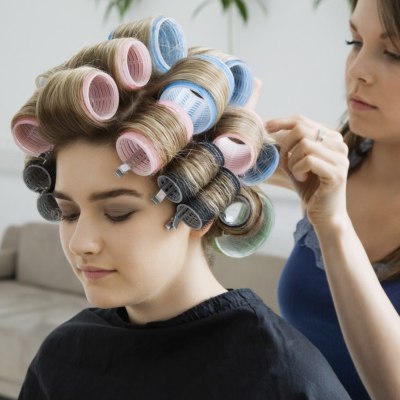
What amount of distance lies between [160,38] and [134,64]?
61 mm

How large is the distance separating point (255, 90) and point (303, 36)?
200 cm

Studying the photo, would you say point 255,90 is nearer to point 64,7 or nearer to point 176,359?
point 176,359

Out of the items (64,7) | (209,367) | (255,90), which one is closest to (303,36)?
(64,7)

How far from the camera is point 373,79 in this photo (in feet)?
3.77

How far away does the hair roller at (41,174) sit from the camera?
3.34ft

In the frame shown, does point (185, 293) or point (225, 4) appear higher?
point (225, 4)

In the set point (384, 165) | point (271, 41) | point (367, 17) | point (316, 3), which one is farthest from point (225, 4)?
point (367, 17)

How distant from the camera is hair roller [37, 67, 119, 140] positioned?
89 cm

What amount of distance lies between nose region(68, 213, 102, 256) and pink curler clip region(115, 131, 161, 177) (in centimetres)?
→ 8

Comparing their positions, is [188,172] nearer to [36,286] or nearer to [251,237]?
[251,237]

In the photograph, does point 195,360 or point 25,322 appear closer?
point 195,360

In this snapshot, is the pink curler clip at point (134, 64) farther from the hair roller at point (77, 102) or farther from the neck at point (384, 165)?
the neck at point (384, 165)

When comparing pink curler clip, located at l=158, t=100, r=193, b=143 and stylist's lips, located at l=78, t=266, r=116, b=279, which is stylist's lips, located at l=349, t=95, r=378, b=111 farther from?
stylist's lips, located at l=78, t=266, r=116, b=279

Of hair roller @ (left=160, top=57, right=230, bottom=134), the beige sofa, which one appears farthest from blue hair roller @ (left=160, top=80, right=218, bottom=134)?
the beige sofa
